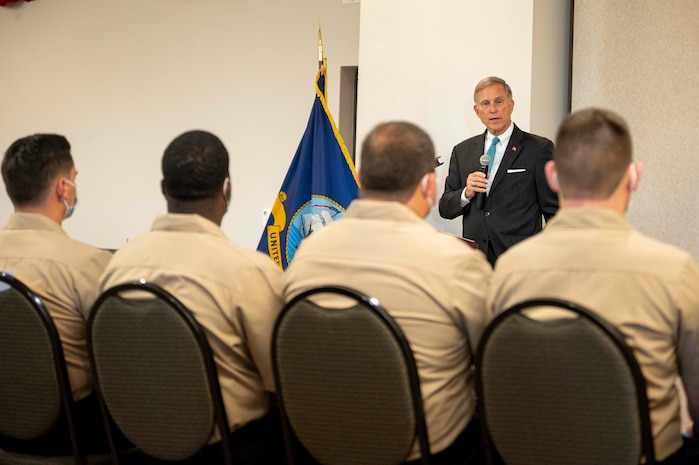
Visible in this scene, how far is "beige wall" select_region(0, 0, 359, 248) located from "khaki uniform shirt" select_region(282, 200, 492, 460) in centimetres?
447

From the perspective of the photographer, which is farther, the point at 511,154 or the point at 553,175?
the point at 511,154

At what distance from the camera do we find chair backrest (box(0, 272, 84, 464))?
203cm

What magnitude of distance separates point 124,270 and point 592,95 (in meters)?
3.25

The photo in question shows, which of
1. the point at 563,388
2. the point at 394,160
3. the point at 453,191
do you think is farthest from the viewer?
the point at 453,191

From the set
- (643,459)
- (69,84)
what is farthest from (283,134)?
(643,459)

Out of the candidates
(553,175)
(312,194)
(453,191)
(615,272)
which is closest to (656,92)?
(453,191)

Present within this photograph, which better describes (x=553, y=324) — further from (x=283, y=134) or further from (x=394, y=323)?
(x=283, y=134)

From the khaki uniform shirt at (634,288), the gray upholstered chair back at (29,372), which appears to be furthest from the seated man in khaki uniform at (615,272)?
the gray upholstered chair back at (29,372)

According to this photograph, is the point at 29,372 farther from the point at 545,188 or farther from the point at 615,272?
the point at 545,188

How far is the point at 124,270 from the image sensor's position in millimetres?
2047

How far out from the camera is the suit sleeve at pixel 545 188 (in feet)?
13.3

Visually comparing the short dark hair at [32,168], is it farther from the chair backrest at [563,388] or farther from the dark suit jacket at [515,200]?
the dark suit jacket at [515,200]

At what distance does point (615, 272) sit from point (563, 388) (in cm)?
26

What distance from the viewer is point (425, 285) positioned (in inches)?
71.1
